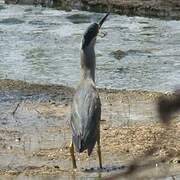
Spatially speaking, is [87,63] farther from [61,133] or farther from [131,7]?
[131,7]

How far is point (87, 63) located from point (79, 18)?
13.0m

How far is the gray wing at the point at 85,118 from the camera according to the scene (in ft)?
20.3

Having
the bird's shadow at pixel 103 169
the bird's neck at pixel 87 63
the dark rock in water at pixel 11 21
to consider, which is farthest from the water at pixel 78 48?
the bird's shadow at pixel 103 169

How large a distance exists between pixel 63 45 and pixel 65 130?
7392mm

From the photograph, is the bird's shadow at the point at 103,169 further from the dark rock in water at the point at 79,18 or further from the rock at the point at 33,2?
the rock at the point at 33,2

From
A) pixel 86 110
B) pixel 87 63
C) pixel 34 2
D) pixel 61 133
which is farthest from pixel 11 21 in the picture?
pixel 86 110

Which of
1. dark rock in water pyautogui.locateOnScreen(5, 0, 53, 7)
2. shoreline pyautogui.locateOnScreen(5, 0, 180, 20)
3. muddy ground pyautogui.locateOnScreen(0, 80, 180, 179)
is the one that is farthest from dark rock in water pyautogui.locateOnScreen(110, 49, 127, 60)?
dark rock in water pyautogui.locateOnScreen(5, 0, 53, 7)

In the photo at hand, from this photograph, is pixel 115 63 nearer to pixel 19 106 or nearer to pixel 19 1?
pixel 19 106

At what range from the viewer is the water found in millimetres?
12484

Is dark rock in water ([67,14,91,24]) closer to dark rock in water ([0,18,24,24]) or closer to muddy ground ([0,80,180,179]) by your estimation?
dark rock in water ([0,18,24,24])

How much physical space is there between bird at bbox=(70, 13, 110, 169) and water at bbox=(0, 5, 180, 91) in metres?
4.41

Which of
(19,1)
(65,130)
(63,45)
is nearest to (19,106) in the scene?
(65,130)

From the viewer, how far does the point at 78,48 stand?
15.2 m

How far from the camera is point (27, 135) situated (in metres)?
8.28
